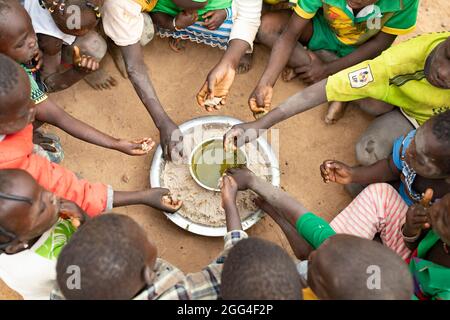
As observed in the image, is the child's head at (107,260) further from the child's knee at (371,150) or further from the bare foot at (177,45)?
the bare foot at (177,45)

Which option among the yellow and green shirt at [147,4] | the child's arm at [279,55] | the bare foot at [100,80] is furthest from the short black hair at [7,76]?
the child's arm at [279,55]

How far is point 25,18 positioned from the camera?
175 centimetres

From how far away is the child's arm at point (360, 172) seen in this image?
205 centimetres

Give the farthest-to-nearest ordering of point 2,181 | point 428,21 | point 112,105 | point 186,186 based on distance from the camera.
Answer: point 428,21
point 112,105
point 186,186
point 2,181

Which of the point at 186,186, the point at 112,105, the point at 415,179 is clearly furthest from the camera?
the point at 112,105

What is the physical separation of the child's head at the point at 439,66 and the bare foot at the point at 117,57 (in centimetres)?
128

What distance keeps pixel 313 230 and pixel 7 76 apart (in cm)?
107

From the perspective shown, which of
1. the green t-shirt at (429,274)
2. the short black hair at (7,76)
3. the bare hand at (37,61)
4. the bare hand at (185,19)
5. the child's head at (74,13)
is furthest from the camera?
the bare hand at (185,19)

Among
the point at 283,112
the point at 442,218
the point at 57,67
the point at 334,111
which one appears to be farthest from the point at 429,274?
the point at 57,67

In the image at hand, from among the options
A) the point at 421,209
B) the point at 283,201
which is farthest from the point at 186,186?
the point at 421,209
